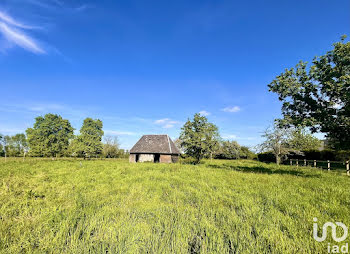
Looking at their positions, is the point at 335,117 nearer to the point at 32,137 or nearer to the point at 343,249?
the point at 343,249

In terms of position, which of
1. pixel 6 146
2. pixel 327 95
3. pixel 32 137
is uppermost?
pixel 327 95

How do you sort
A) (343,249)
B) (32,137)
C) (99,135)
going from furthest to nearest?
(99,135) < (32,137) < (343,249)

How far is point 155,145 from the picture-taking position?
31922mm

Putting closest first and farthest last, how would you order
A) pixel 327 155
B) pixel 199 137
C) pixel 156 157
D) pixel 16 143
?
pixel 199 137 < pixel 327 155 < pixel 156 157 < pixel 16 143

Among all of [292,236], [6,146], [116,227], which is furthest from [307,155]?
[6,146]

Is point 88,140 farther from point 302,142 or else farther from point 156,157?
point 302,142

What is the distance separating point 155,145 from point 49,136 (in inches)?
1098

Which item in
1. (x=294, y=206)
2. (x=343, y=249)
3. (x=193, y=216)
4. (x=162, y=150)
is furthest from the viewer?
(x=162, y=150)

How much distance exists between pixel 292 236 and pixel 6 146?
90.7 meters

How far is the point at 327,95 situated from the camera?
33.9 ft

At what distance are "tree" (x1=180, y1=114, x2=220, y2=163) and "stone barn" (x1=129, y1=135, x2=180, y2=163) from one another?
613 cm

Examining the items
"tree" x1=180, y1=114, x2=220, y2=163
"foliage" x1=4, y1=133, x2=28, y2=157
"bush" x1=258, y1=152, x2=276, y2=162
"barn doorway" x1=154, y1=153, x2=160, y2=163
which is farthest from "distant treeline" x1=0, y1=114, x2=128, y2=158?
"bush" x1=258, y1=152, x2=276, y2=162

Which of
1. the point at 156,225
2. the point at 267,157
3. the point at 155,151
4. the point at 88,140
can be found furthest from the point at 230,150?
the point at 156,225

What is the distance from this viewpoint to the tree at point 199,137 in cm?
2405
